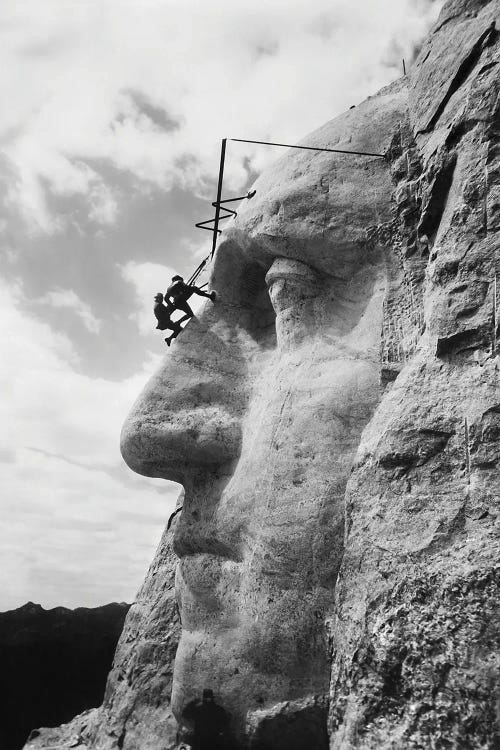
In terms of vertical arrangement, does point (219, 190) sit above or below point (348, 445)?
above

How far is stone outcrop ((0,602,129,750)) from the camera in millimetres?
5531

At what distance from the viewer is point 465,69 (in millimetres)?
3094

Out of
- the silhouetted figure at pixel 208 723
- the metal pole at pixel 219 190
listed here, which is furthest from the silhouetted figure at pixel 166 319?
the silhouetted figure at pixel 208 723

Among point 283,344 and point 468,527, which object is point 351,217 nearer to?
point 283,344

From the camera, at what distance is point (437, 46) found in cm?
342

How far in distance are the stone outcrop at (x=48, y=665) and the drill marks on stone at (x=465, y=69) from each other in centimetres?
476

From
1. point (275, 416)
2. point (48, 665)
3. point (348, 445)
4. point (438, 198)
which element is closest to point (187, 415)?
point (275, 416)

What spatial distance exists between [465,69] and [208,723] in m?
2.98

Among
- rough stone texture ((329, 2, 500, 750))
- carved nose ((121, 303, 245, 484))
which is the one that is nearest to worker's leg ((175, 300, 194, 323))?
carved nose ((121, 303, 245, 484))

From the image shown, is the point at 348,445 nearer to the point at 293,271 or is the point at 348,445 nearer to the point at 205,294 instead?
the point at 293,271

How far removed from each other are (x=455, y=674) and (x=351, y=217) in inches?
84.0

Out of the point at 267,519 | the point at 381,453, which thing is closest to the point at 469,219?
the point at 381,453

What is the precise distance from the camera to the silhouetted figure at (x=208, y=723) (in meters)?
3.03

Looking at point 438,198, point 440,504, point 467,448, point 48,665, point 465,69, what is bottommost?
point 48,665
